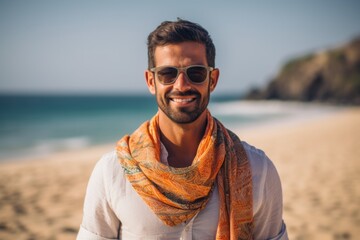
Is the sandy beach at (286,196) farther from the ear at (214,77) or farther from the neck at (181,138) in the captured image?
the ear at (214,77)

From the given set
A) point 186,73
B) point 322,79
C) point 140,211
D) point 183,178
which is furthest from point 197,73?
point 322,79

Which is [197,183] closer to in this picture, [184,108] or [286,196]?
[184,108]

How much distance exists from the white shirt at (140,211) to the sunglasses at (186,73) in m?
0.52

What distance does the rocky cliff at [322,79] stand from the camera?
4484cm

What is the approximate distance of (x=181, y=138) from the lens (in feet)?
6.01

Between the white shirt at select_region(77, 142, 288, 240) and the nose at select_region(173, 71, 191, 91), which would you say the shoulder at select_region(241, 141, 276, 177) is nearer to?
the white shirt at select_region(77, 142, 288, 240)

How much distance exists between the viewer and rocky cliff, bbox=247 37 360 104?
44844 mm


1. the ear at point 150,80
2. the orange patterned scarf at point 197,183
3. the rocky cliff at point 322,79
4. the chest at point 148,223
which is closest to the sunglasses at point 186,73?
the ear at point 150,80

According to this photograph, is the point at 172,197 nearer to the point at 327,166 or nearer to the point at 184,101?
the point at 184,101

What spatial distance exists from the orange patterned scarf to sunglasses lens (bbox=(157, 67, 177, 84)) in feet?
1.19

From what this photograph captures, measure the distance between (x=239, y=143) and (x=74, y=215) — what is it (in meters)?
3.86

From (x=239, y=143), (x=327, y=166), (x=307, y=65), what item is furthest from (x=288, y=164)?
(x=307, y=65)

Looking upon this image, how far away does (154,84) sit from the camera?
1848 millimetres

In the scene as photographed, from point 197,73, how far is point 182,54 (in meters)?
0.14
